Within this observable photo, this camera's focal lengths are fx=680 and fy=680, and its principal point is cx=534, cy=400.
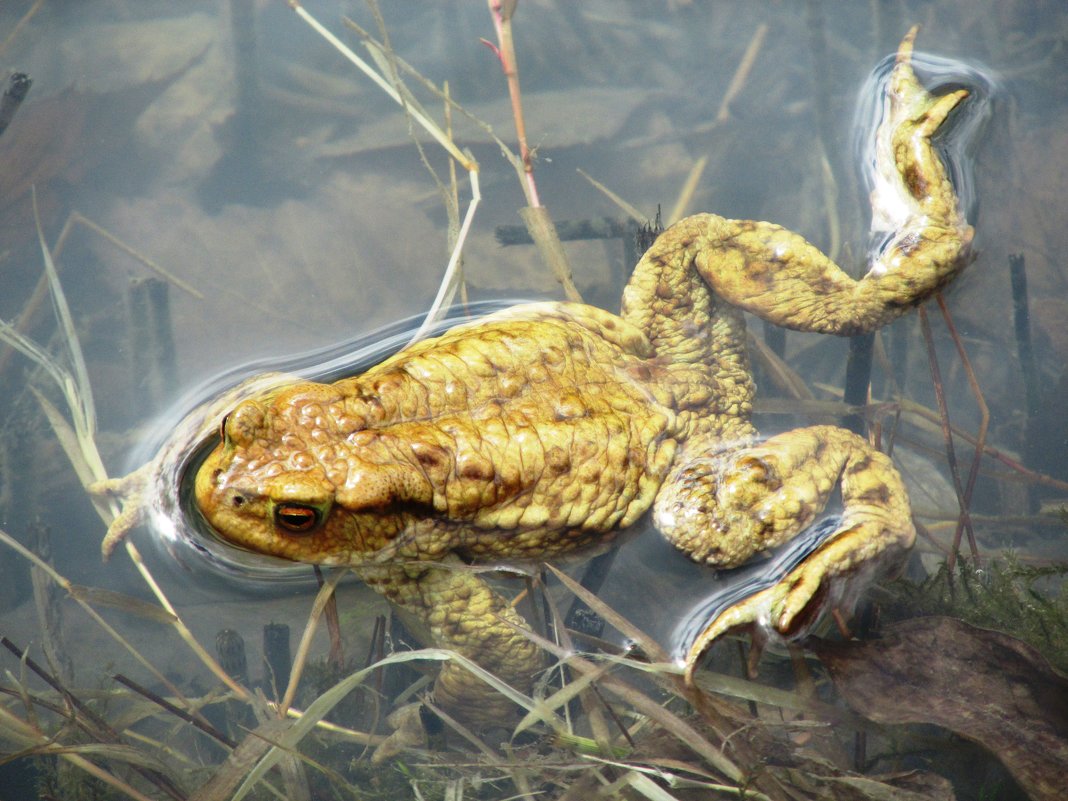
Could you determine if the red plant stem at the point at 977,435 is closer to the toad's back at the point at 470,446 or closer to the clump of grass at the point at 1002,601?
the clump of grass at the point at 1002,601

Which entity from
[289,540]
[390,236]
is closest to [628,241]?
[390,236]

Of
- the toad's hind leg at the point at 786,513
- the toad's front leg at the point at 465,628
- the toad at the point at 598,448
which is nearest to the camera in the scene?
the toad at the point at 598,448

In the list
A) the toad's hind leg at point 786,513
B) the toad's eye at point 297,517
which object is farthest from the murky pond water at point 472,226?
the toad's eye at point 297,517

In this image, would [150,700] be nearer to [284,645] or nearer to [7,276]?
[284,645]

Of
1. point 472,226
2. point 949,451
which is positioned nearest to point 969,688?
point 949,451

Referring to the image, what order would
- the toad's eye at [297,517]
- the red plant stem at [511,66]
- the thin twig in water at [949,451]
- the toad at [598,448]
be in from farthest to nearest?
the red plant stem at [511,66] → the thin twig in water at [949,451] → the toad at [598,448] → the toad's eye at [297,517]

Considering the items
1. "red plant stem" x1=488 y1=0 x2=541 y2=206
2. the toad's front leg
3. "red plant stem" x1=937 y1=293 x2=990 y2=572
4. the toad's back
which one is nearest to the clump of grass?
"red plant stem" x1=937 y1=293 x2=990 y2=572

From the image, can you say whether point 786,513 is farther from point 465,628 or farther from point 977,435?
point 977,435
